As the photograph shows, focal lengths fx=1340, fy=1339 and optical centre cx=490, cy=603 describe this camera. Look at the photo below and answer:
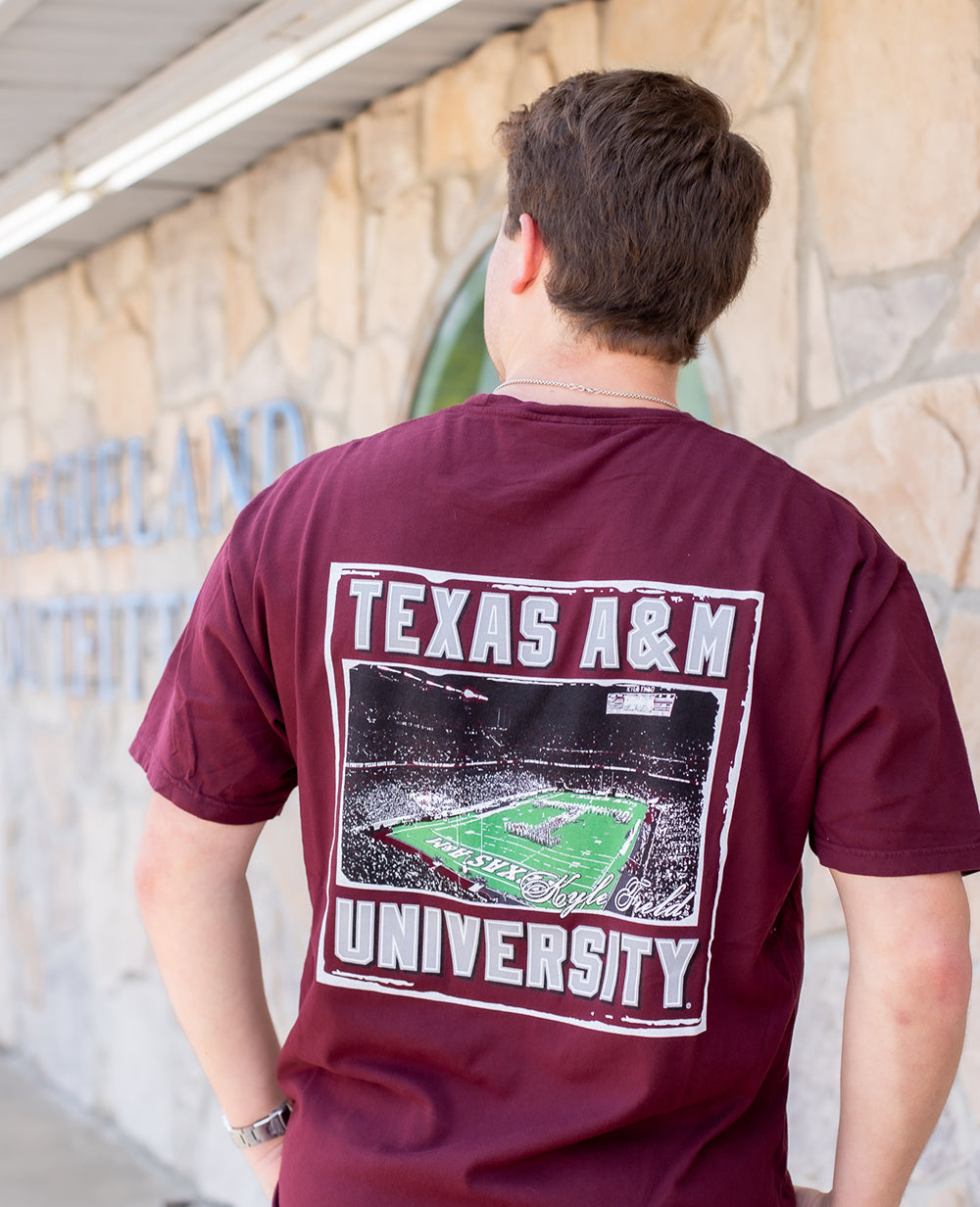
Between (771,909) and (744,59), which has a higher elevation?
(744,59)

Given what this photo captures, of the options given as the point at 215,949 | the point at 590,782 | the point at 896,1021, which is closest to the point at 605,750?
the point at 590,782

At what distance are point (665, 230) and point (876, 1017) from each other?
0.70 metres

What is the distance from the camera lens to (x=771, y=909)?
1.11 metres

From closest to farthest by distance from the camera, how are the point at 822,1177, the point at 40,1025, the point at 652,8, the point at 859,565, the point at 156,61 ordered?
the point at 859,565 → the point at 822,1177 → the point at 652,8 → the point at 156,61 → the point at 40,1025

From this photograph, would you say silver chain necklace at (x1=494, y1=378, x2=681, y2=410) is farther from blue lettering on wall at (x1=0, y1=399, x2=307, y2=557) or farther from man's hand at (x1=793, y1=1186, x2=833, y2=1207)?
blue lettering on wall at (x1=0, y1=399, x2=307, y2=557)

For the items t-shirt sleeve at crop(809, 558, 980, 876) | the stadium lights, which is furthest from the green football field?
the stadium lights

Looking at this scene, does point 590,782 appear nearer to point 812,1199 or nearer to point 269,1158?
point 812,1199

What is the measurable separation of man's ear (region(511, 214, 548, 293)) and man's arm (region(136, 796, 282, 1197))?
594 millimetres

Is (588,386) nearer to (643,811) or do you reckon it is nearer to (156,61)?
(643,811)

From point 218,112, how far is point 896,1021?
8.00 feet

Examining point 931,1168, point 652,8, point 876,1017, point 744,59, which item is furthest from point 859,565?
point 652,8

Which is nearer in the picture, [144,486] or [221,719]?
[221,719]

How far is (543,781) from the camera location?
43.3 inches

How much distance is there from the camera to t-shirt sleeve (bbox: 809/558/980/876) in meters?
1.06
